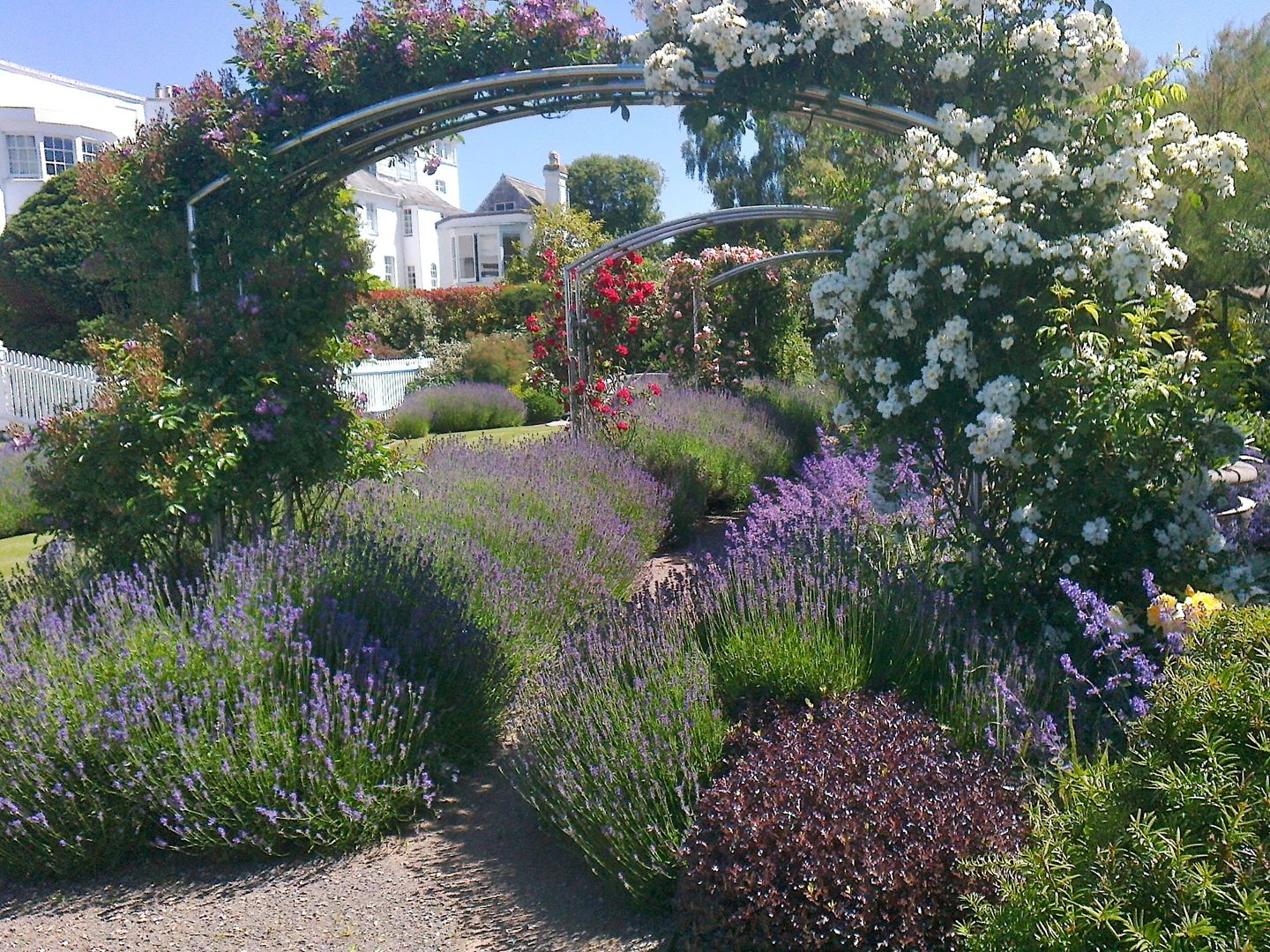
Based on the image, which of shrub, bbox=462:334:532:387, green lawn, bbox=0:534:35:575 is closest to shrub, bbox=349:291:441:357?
shrub, bbox=462:334:532:387

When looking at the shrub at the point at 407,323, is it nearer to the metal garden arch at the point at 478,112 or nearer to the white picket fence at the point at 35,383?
the white picket fence at the point at 35,383

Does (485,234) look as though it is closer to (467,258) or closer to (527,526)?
(467,258)

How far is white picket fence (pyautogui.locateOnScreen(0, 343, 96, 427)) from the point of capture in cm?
1534

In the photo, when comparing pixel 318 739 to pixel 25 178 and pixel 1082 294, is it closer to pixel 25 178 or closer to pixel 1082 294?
pixel 1082 294

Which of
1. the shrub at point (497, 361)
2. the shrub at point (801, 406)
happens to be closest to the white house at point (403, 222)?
the shrub at point (497, 361)

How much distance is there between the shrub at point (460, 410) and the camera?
1591 cm

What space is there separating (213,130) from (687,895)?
4.56m

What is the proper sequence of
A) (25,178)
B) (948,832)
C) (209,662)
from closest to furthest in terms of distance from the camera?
(948,832) < (209,662) < (25,178)

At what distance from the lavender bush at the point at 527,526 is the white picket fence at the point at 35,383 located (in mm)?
9922

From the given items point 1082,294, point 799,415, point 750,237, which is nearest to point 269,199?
point 1082,294

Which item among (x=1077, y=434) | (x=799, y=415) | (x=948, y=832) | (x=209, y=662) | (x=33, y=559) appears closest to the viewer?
(x=948, y=832)

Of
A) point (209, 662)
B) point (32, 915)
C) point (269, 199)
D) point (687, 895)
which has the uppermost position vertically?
point (269, 199)

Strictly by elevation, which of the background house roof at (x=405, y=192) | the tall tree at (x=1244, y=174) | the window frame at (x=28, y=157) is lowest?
the tall tree at (x=1244, y=174)

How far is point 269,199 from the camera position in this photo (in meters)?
5.76
